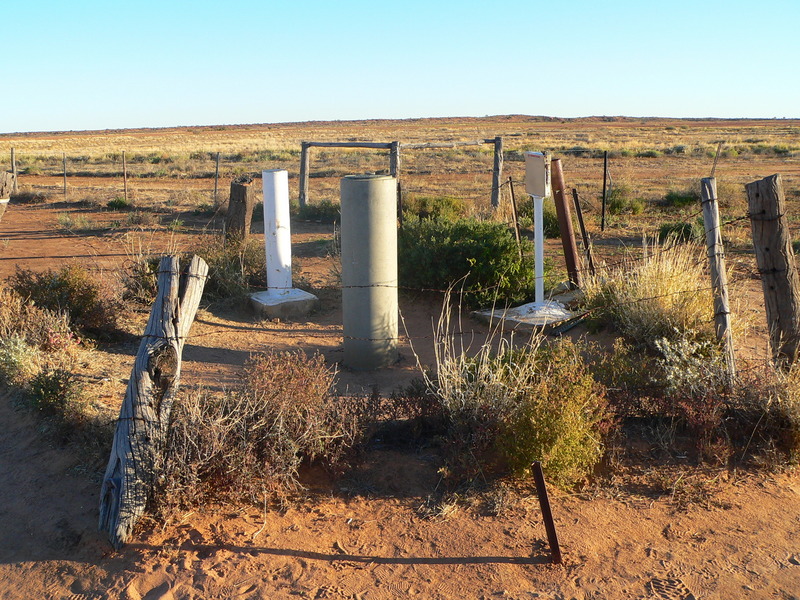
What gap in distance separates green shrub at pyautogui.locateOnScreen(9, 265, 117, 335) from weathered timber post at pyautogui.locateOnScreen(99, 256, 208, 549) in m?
3.52

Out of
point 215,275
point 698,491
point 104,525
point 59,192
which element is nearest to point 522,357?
point 698,491

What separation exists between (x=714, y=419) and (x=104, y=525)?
12.5 ft

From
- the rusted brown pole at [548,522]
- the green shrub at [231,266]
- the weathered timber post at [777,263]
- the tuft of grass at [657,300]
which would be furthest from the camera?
the green shrub at [231,266]

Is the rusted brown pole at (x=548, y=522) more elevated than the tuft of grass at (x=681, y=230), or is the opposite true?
the tuft of grass at (x=681, y=230)

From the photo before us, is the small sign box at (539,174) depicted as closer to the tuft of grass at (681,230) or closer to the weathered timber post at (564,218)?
the weathered timber post at (564,218)

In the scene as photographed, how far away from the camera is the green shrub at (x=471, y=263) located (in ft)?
29.3

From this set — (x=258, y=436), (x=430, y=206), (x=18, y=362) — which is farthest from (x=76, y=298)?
(x=430, y=206)

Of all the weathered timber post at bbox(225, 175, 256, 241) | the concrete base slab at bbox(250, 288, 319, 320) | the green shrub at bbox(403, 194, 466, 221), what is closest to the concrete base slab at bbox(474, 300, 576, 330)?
the concrete base slab at bbox(250, 288, 319, 320)

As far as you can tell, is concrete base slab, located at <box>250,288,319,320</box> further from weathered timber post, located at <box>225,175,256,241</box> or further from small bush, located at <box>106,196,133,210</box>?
small bush, located at <box>106,196,133,210</box>

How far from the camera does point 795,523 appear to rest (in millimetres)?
4242

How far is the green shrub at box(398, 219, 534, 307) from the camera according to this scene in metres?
8.92


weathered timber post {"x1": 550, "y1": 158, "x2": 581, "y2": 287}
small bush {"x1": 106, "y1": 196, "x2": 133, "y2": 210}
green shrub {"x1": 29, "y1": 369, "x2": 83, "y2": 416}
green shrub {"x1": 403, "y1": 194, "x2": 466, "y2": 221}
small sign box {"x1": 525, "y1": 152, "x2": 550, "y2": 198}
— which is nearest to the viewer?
green shrub {"x1": 29, "y1": 369, "x2": 83, "y2": 416}

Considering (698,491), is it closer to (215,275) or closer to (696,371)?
(696,371)

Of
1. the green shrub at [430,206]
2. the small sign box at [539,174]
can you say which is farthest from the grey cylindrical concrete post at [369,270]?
the green shrub at [430,206]
